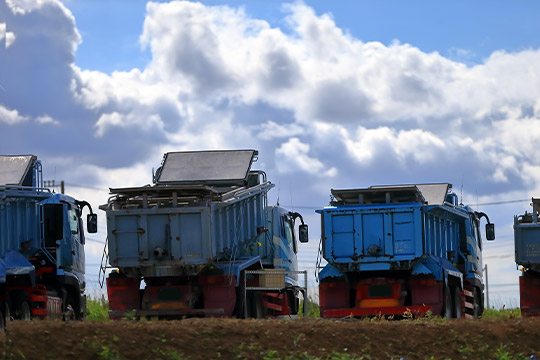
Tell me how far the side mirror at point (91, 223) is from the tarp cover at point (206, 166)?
2299mm

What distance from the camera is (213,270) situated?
2323cm

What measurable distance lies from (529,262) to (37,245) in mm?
12220

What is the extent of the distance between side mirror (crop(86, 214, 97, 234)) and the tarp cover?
2.30 m

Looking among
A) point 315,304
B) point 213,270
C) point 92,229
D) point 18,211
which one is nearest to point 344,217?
point 213,270

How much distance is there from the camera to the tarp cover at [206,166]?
26.8 metres

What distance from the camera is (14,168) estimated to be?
24.5 m

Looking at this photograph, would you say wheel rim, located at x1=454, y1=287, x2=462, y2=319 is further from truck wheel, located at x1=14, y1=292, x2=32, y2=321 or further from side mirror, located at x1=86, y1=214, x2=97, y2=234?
truck wheel, located at x1=14, y1=292, x2=32, y2=321

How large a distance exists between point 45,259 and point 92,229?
51.3 inches

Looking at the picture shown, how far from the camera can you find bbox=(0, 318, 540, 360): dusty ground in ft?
48.3

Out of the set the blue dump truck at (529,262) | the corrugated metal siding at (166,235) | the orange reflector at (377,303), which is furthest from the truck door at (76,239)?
the blue dump truck at (529,262)

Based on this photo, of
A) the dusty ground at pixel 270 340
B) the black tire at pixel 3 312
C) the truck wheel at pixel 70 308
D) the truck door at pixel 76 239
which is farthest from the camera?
Answer: the truck door at pixel 76 239

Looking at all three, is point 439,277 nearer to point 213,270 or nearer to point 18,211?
point 213,270

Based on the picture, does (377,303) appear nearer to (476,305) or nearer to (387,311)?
(387,311)

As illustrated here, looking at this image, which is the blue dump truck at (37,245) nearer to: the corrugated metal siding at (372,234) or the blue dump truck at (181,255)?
the blue dump truck at (181,255)
